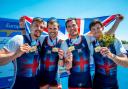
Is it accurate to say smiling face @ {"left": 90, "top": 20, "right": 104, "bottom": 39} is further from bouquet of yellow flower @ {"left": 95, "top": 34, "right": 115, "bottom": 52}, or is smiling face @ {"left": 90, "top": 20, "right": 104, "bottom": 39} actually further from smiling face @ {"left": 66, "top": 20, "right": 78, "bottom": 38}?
smiling face @ {"left": 66, "top": 20, "right": 78, "bottom": 38}

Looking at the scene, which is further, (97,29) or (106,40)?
(97,29)

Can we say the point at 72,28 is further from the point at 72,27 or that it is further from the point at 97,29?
the point at 97,29

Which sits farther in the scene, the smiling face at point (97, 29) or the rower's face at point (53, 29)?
the rower's face at point (53, 29)

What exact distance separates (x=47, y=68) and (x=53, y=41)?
660mm

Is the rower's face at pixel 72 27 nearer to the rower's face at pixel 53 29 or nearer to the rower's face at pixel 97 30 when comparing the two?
the rower's face at pixel 53 29

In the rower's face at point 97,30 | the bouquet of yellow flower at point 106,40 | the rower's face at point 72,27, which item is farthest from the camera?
the rower's face at point 72,27

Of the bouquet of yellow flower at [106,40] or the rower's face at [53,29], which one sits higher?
the rower's face at [53,29]

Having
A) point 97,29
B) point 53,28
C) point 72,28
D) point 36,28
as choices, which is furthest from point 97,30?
point 36,28

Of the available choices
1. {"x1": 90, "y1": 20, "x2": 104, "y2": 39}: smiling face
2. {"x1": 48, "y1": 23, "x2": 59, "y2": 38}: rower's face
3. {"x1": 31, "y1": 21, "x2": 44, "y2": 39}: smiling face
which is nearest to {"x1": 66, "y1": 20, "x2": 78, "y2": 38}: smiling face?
{"x1": 48, "y1": 23, "x2": 59, "y2": 38}: rower's face

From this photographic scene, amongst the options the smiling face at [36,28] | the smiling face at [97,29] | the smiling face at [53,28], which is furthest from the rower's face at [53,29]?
the smiling face at [97,29]

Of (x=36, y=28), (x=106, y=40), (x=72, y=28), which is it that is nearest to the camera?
(x=106, y=40)

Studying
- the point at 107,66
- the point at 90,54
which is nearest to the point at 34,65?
the point at 90,54

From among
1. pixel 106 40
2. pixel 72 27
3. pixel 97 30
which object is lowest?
pixel 106 40

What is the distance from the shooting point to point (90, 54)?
500 cm
